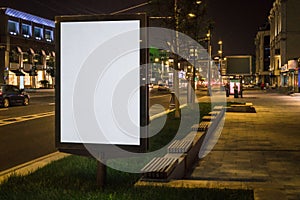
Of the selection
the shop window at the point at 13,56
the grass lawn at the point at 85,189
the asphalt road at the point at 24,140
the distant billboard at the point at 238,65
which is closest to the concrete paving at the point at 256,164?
the grass lawn at the point at 85,189

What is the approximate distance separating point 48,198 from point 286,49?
251 ft

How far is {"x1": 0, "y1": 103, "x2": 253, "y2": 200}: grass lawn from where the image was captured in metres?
6.32

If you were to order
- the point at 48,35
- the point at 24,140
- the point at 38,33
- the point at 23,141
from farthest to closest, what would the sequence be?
the point at 48,35 < the point at 38,33 < the point at 24,140 < the point at 23,141

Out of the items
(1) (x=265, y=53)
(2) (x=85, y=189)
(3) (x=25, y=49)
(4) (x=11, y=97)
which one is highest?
(1) (x=265, y=53)

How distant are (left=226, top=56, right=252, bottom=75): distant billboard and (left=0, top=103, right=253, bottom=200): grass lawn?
113 ft

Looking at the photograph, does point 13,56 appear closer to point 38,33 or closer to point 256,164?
point 38,33

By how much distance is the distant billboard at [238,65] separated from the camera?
137 ft

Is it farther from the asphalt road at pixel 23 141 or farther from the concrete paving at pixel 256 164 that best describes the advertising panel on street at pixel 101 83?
the asphalt road at pixel 23 141

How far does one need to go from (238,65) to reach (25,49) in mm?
49128

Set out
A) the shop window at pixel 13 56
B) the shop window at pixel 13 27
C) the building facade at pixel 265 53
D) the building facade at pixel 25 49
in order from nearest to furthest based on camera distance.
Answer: the building facade at pixel 25 49 → the shop window at pixel 13 56 → the shop window at pixel 13 27 → the building facade at pixel 265 53

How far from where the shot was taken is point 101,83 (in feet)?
20.4

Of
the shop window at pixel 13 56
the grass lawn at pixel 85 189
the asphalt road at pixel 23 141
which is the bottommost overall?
the asphalt road at pixel 23 141

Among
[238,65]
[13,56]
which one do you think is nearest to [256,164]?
[238,65]

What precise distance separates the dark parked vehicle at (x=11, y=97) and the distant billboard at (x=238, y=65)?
17.8 metres
